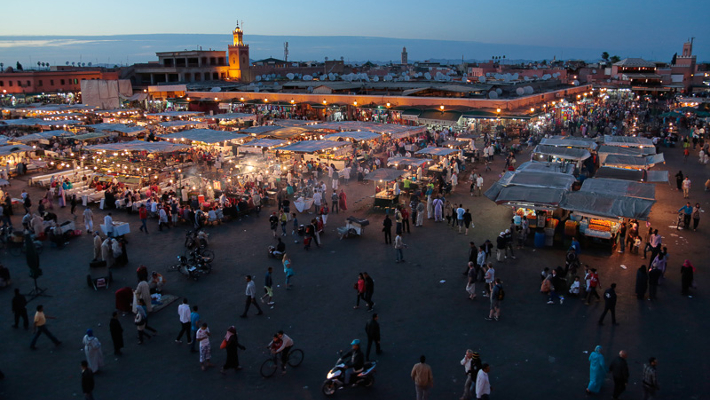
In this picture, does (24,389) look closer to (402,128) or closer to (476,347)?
(476,347)

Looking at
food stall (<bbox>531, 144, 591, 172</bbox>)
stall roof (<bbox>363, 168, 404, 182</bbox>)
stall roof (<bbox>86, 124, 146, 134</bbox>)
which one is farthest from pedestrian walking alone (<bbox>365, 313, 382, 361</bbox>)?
stall roof (<bbox>86, 124, 146, 134</bbox>)

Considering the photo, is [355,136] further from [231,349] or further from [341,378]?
[341,378]

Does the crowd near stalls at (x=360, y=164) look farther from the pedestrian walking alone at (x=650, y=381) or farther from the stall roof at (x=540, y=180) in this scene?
the pedestrian walking alone at (x=650, y=381)

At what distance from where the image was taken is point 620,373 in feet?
23.2

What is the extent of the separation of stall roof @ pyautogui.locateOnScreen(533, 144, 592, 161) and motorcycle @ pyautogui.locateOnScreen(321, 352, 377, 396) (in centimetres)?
1705

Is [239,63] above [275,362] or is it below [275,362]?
above

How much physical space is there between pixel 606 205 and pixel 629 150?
1090 centimetres

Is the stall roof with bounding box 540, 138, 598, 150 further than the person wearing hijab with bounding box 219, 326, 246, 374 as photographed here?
Yes

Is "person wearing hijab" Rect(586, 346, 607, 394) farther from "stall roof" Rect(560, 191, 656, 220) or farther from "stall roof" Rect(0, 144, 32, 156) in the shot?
"stall roof" Rect(0, 144, 32, 156)

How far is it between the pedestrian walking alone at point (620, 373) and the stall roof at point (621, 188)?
27.3 feet

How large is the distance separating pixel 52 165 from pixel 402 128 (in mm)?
19758

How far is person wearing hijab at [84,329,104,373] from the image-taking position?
7.83m

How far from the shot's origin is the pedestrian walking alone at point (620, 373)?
7070 millimetres

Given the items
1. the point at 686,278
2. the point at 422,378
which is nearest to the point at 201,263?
the point at 422,378
